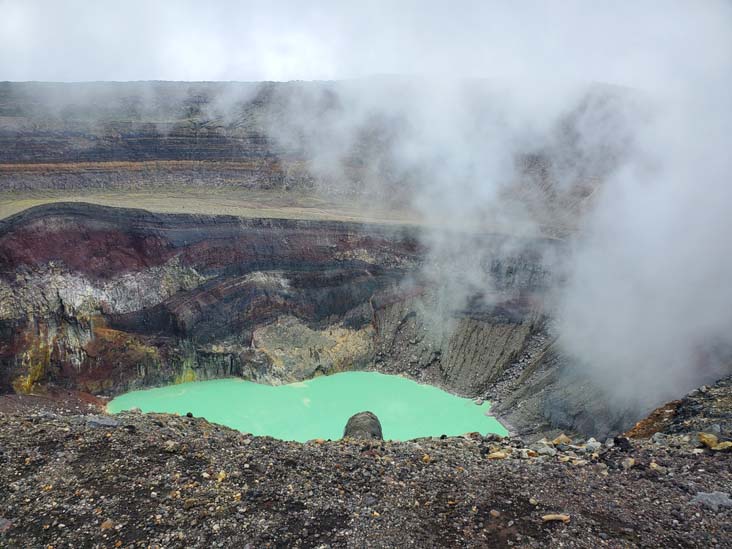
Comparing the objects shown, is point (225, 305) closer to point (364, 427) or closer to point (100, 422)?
point (364, 427)

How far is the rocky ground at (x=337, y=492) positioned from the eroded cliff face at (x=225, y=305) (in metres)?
13.7

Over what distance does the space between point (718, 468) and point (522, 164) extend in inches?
924

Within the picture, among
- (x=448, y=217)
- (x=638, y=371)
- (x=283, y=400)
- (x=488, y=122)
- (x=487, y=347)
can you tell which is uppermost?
(x=488, y=122)

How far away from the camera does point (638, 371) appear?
55.7ft

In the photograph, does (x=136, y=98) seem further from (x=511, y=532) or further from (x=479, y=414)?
(x=511, y=532)

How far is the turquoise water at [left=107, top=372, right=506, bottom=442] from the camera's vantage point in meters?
19.4

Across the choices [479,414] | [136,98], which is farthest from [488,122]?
[136,98]

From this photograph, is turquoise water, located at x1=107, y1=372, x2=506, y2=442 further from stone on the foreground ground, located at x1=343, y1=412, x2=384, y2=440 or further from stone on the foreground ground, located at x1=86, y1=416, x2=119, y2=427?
stone on the foreground ground, located at x1=86, y1=416, x2=119, y2=427

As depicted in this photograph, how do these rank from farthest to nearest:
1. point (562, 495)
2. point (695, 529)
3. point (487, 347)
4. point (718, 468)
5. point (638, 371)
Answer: point (487, 347) < point (638, 371) < point (718, 468) < point (562, 495) < point (695, 529)

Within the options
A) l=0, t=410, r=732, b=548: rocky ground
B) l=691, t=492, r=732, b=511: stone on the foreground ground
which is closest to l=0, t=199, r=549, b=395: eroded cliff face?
l=0, t=410, r=732, b=548: rocky ground

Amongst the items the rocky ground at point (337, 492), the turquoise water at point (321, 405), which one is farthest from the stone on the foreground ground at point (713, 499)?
the turquoise water at point (321, 405)

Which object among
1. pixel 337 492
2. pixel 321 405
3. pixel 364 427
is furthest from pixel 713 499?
pixel 321 405

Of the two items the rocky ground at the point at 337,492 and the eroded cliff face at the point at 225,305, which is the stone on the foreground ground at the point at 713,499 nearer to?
the rocky ground at the point at 337,492

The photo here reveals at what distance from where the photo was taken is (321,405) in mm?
21688
